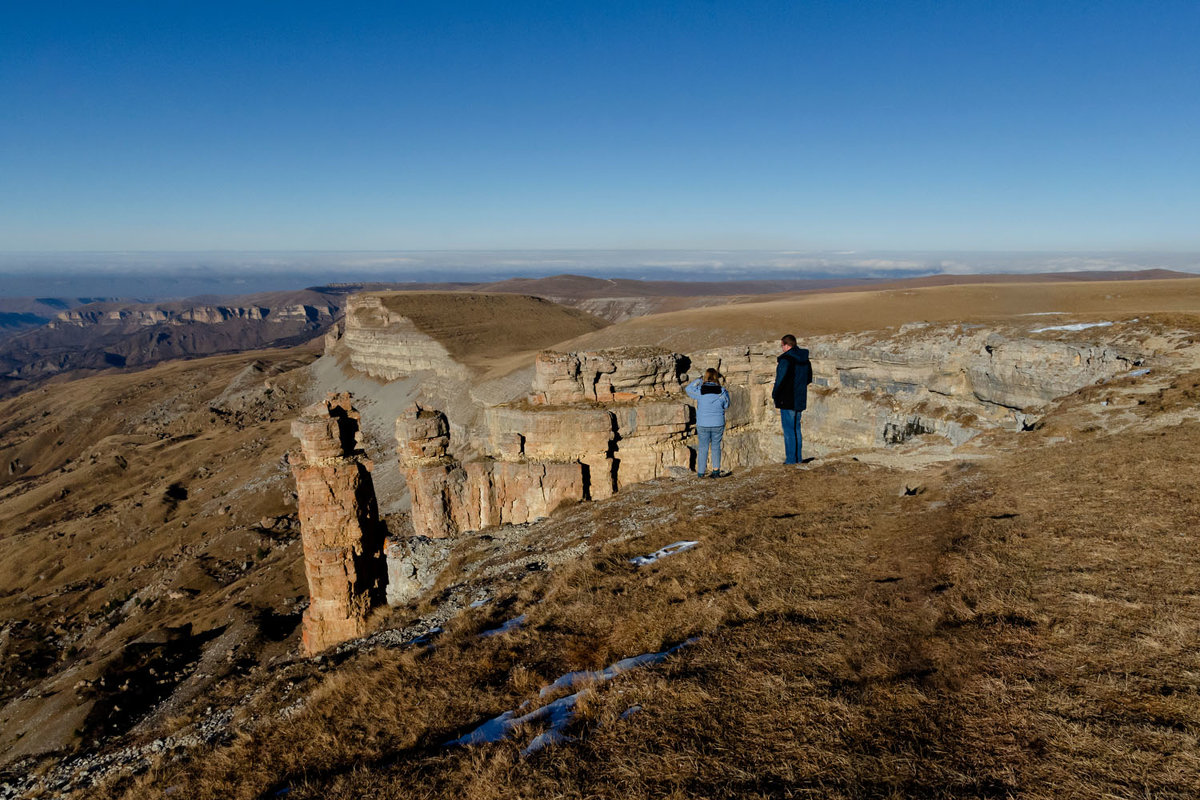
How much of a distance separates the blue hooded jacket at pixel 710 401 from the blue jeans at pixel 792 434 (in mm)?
1596

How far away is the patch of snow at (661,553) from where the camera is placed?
9.19m

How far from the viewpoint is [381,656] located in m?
7.52

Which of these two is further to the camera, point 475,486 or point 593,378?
point 593,378

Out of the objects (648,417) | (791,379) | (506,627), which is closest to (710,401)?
(791,379)

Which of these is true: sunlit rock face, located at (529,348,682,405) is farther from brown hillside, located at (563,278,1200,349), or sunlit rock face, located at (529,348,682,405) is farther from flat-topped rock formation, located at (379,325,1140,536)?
brown hillside, located at (563,278,1200,349)

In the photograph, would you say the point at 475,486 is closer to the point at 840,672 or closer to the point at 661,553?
the point at 661,553

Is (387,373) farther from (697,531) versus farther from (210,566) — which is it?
(697,531)

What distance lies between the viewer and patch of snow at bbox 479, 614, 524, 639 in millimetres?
7688

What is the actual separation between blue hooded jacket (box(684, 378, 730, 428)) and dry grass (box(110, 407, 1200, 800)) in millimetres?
4352

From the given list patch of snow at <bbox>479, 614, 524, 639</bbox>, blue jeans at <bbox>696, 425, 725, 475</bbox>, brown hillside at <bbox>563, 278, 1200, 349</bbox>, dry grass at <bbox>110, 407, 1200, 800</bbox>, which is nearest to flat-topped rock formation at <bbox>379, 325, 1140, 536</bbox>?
blue jeans at <bbox>696, 425, 725, 475</bbox>

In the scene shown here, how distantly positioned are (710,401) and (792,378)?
76.8 inches

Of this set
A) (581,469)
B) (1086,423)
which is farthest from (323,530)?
(1086,423)

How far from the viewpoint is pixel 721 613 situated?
22.2 feet

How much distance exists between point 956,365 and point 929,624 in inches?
690
